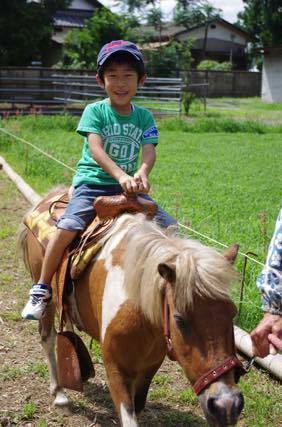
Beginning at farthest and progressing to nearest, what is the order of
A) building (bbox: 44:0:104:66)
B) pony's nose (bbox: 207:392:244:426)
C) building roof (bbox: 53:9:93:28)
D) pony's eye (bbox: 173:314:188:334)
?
building roof (bbox: 53:9:93:28), building (bbox: 44:0:104:66), pony's eye (bbox: 173:314:188:334), pony's nose (bbox: 207:392:244:426)

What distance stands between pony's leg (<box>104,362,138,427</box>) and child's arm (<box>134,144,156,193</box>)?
93cm

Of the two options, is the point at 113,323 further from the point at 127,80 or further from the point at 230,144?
the point at 230,144

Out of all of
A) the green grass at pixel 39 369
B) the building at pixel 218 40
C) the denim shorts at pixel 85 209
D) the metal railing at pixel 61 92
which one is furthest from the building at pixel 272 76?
the denim shorts at pixel 85 209

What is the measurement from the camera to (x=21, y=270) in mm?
5957

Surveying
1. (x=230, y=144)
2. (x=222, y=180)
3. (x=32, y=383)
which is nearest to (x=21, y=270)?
(x=32, y=383)

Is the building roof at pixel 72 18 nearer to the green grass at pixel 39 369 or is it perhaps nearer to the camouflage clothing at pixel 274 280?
the green grass at pixel 39 369

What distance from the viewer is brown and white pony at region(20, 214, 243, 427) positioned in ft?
7.46

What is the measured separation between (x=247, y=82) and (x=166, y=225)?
131ft

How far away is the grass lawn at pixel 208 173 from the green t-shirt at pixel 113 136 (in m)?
1.50

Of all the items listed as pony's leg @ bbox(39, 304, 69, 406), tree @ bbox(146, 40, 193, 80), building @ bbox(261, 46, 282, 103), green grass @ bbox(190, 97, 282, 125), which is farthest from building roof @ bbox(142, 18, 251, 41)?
pony's leg @ bbox(39, 304, 69, 406)

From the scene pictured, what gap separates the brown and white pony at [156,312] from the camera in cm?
227

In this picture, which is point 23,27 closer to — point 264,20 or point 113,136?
point 113,136

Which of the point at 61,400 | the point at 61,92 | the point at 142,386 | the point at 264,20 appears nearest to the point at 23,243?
the point at 61,400

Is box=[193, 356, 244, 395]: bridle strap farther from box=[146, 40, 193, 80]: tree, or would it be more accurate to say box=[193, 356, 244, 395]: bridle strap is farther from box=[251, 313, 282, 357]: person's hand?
box=[146, 40, 193, 80]: tree
